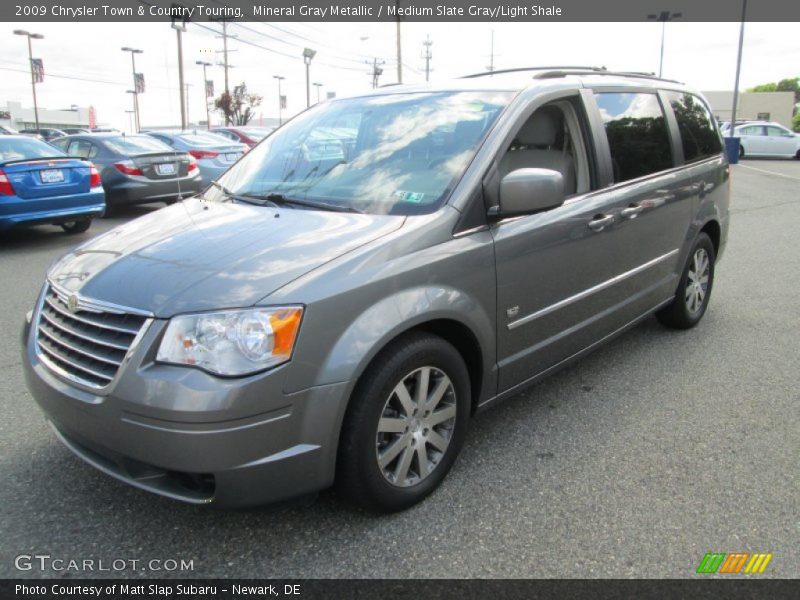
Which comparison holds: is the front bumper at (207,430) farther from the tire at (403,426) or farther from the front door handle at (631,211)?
the front door handle at (631,211)

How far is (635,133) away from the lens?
13.7ft

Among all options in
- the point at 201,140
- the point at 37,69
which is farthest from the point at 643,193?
the point at 37,69

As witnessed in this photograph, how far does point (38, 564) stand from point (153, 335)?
3.21ft

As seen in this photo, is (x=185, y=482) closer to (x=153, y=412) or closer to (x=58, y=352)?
(x=153, y=412)

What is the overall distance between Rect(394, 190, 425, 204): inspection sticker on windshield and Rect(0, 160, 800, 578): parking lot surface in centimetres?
126

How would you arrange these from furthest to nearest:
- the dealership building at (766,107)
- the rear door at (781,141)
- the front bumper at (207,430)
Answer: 1. the dealership building at (766,107)
2. the rear door at (781,141)
3. the front bumper at (207,430)

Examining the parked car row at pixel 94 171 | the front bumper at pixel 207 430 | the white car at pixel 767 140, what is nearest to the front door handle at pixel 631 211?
the front bumper at pixel 207 430

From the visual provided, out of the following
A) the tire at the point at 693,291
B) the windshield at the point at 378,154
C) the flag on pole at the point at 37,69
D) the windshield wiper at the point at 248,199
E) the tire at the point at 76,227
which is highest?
the flag on pole at the point at 37,69

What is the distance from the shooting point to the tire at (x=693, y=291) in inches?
195

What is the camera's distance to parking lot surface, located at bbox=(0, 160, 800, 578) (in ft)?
8.18

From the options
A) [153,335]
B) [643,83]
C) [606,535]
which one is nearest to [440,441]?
[606,535]

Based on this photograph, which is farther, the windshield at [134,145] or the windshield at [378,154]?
the windshield at [134,145]

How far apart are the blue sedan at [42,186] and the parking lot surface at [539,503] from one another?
4.92 meters

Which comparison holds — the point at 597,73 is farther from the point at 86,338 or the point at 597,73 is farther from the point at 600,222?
the point at 86,338
